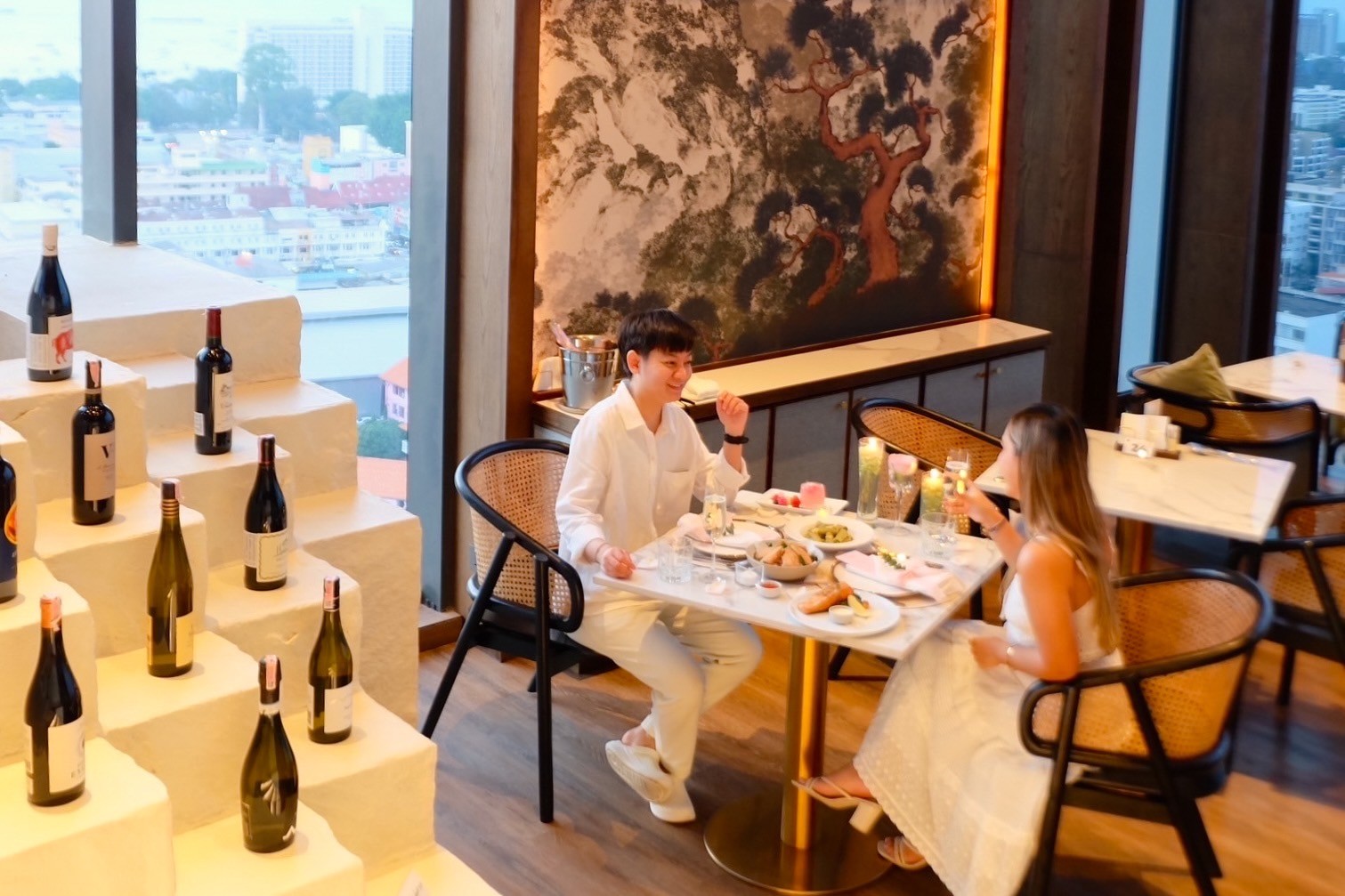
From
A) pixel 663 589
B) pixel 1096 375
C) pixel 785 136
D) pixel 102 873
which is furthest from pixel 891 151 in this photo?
pixel 102 873

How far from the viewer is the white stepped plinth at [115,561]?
123 inches

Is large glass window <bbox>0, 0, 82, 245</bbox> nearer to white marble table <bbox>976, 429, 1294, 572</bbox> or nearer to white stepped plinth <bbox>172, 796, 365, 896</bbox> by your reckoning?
white stepped plinth <bbox>172, 796, 365, 896</bbox>

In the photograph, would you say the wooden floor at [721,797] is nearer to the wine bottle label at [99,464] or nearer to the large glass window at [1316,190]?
the wine bottle label at [99,464]

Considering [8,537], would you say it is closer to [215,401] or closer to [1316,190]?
[215,401]

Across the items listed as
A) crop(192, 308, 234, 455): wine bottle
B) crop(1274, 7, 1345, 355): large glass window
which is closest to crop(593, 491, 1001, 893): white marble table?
crop(192, 308, 234, 455): wine bottle

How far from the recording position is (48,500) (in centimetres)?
339

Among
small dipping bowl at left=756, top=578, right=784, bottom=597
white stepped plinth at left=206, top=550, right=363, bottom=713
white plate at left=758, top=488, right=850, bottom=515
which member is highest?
white plate at left=758, top=488, right=850, bottom=515

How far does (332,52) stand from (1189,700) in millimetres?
3156

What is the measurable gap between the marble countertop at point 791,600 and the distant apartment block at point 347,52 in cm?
198

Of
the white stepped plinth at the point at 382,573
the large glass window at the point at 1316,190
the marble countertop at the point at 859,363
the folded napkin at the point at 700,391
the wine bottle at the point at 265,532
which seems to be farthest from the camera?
the large glass window at the point at 1316,190

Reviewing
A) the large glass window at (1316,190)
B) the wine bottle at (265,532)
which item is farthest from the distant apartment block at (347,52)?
the large glass window at (1316,190)

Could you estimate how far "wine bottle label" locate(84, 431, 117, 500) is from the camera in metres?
3.22

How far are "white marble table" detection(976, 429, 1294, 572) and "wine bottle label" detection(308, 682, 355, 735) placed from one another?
1.72 metres

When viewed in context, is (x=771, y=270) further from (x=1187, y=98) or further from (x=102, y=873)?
(x=102, y=873)
